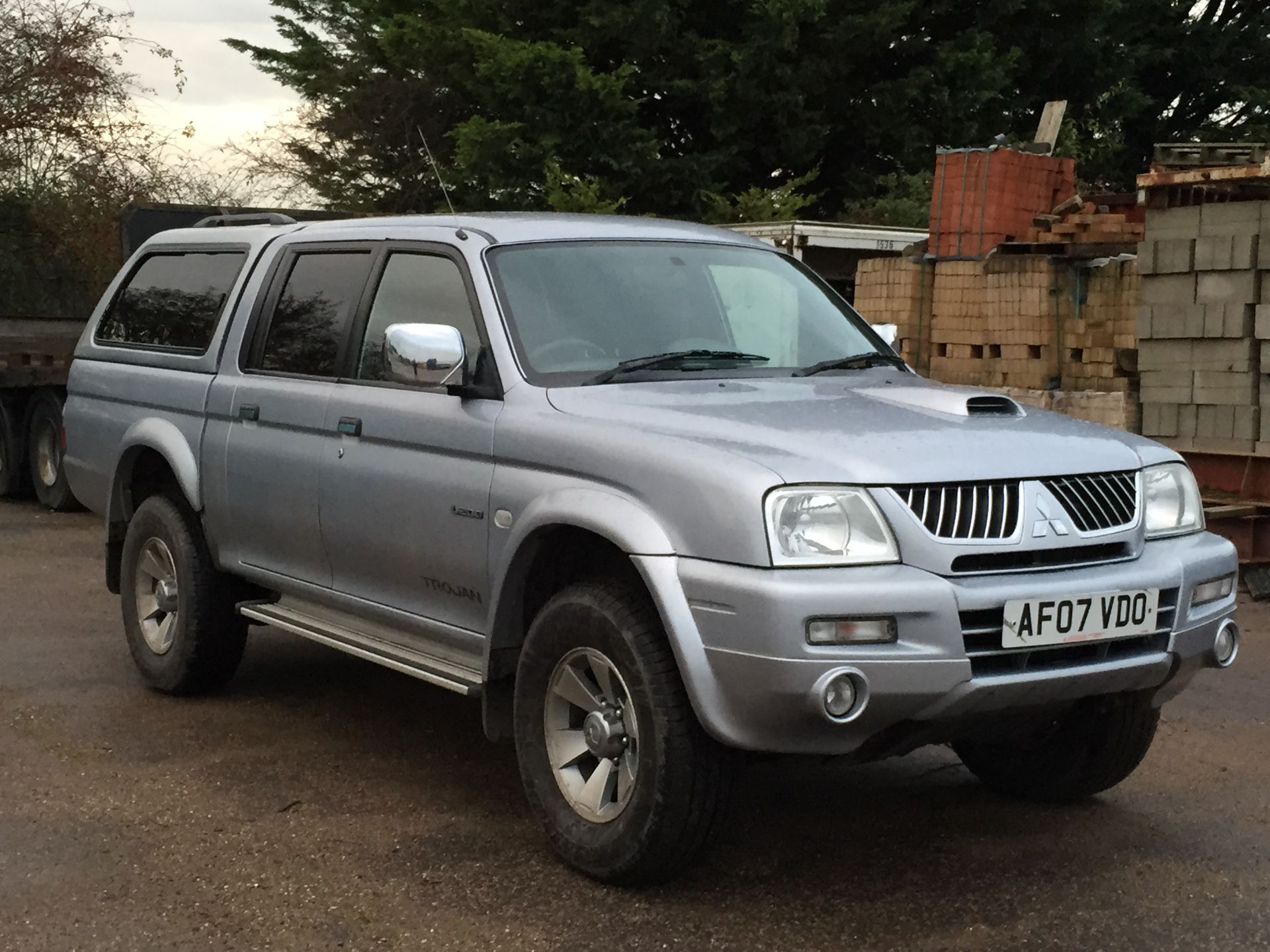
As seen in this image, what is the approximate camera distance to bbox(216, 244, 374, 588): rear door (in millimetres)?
5871

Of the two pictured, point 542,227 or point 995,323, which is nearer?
point 542,227

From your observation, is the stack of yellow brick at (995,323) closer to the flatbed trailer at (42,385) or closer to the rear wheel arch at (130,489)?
the flatbed trailer at (42,385)

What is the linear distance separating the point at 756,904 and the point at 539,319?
1905mm

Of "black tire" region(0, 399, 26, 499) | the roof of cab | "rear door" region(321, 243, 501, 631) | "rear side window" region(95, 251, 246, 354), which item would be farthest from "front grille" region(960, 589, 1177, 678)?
"black tire" region(0, 399, 26, 499)

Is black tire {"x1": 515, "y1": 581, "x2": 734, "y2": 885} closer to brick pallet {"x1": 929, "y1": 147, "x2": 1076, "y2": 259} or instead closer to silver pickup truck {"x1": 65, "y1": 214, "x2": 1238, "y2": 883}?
silver pickup truck {"x1": 65, "y1": 214, "x2": 1238, "y2": 883}

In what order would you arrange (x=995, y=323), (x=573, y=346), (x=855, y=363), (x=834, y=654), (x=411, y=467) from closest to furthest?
(x=834, y=654) → (x=573, y=346) → (x=411, y=467) → (x=855, y=363) → (x=995, y=323)

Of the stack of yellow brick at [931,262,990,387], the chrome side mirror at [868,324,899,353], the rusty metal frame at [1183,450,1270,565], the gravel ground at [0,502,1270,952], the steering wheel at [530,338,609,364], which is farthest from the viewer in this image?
the stack of yellow brick at [931,262,990,387]

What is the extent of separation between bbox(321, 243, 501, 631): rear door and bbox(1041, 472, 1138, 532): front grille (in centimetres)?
164

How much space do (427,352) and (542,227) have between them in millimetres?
930

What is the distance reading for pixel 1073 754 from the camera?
209 inches

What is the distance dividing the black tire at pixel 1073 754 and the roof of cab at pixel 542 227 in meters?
2.00

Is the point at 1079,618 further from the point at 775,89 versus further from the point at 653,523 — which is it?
the point at 775,89

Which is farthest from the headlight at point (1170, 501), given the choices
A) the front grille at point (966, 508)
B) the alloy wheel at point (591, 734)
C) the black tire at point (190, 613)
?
the black tire at point (190, 613)

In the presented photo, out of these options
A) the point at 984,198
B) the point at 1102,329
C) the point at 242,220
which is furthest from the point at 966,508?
the point at 984,198
